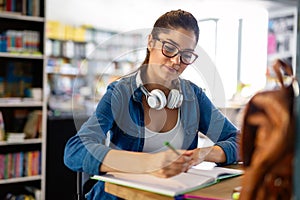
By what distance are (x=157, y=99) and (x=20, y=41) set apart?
2391 mm

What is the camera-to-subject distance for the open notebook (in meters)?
0.91

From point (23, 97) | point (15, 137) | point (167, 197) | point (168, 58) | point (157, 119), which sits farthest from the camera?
point (23, 97)

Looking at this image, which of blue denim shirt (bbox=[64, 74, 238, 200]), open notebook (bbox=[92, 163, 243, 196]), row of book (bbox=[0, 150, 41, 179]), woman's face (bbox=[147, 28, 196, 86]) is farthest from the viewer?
row of book (bbox=[0, 150, 41, 179])

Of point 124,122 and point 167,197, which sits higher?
point 124,122

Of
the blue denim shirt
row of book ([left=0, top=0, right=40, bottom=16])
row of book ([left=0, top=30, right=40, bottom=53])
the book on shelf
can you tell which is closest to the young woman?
the blue denim shirt

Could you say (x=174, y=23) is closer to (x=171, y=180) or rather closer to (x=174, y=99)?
(x=174, y=99)

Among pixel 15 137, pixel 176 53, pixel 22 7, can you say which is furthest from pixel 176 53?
pixel 22 7

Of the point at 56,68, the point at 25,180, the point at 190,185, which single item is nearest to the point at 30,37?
the point at 25,180

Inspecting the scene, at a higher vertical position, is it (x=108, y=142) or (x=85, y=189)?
(x=108, y=142)

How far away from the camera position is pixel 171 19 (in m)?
1.09

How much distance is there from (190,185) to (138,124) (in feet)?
0.90

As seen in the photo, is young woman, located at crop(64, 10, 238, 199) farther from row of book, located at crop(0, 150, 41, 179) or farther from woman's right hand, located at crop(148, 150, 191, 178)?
row of book, located at crop(0, 150, 41, 179)

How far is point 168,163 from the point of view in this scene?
0.92 m

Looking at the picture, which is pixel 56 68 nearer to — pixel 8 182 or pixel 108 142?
pixel 8 182
